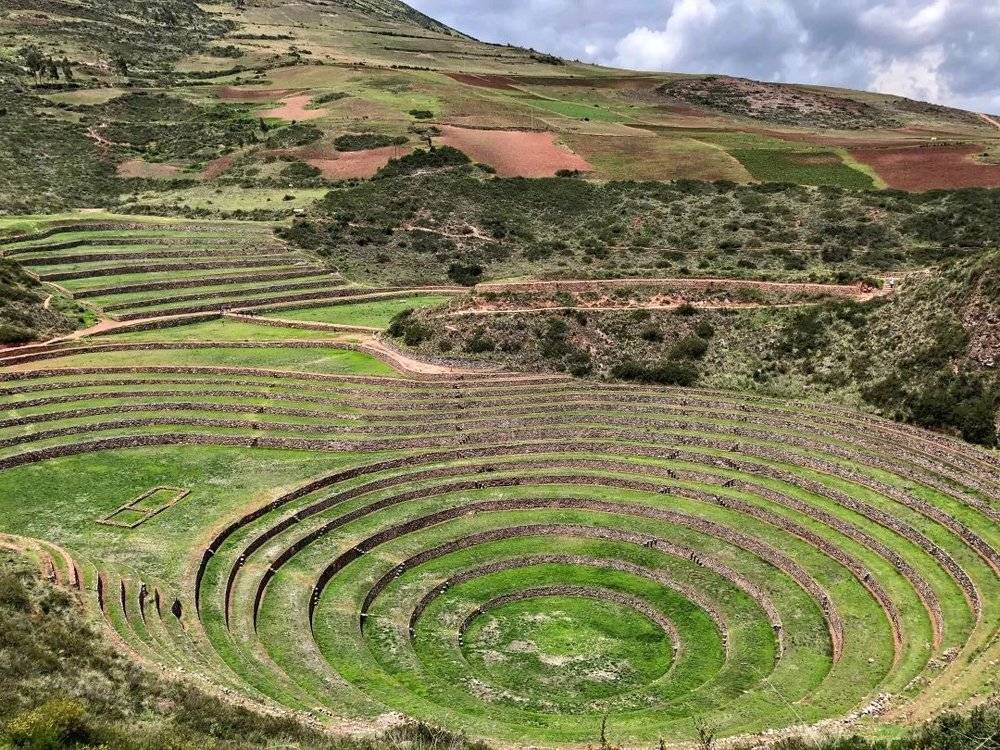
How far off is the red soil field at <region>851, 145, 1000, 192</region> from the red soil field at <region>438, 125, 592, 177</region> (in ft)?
104

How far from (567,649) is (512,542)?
5884 millimetres

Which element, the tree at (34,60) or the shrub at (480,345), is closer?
the shrub at (480,345)

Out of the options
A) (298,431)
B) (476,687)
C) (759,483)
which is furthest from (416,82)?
(476,687)

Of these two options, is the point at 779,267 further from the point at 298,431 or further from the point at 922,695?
the point at 922,695

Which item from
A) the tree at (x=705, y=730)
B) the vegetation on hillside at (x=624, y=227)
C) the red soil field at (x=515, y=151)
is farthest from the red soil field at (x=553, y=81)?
the tree at (x=705, y=730)

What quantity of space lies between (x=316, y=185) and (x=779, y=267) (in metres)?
49.7

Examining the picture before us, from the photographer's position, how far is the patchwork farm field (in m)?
20.9

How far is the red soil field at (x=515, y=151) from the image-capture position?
87.4 m

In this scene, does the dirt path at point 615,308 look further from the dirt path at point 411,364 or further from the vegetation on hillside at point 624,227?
the vegetation on hillside at point 624,227

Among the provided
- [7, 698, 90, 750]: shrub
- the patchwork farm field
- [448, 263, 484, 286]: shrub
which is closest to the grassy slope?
[7, 698, 90, 750]: shrub

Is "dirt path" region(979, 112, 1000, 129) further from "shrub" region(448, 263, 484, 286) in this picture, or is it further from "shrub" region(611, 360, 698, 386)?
"shrub" region(611, 360, 698, 386)

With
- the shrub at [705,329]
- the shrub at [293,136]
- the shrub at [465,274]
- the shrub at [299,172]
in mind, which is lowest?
the shrub at [705,329]

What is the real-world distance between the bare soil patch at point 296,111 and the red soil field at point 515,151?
18.3 meters

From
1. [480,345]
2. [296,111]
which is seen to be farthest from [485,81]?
[480,345]
